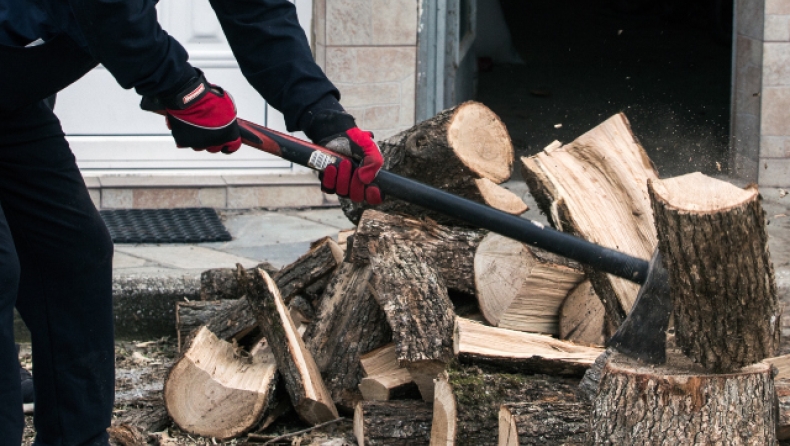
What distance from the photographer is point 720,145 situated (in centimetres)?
577

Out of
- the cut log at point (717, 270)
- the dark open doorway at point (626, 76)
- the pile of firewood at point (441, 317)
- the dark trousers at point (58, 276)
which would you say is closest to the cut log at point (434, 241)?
the pile of firewood at point (441, 317)

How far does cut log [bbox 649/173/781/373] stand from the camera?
5.73ft

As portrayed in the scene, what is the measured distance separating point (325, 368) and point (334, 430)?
20 cm

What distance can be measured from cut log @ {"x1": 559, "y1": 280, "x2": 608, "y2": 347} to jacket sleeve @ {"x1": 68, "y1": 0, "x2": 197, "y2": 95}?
4.58 ft

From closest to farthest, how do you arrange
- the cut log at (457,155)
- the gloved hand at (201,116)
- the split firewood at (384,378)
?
the gloved hand at (201,116) → the split firewood at (384,378) → the cut log at (457,155)

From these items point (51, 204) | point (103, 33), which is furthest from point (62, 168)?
point (103, 33)

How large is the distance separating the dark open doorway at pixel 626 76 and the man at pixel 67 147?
118 inches

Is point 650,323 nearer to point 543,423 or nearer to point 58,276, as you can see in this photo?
point 543,423

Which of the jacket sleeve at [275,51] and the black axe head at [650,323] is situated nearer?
the black axe head at [650,323]

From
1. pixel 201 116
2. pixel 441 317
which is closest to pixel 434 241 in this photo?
pixel 441 317

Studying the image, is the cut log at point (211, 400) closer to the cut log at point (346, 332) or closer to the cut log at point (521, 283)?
the cut log at point (346, 332)

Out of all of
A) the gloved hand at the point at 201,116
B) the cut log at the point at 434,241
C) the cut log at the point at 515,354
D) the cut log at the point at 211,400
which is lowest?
the cut log at the point at 211,400

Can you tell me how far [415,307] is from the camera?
8.58 ft

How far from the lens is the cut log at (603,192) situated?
9.50 feet
